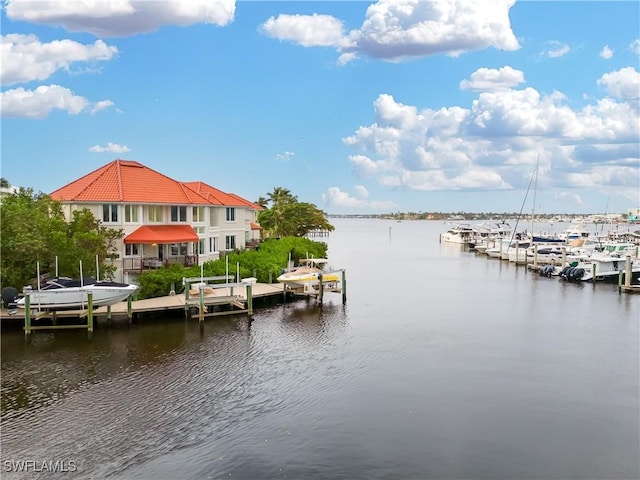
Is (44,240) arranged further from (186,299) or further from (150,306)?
(186,299)

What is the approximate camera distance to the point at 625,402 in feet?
68.6

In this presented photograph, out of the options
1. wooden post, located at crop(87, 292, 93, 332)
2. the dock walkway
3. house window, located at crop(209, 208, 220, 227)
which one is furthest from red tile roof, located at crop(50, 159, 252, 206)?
wooden post, located at crop(87, 292, 93, 332)

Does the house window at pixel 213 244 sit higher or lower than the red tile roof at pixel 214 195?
lower

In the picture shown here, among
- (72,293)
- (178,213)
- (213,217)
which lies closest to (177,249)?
(178,213)

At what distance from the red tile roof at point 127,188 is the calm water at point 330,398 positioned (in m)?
10.7

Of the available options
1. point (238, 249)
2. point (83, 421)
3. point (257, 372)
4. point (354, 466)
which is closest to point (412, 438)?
point (354, 466)

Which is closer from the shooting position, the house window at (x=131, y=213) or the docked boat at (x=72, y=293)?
the docked boat at (x=72, y=293)

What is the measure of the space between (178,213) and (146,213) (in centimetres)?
265

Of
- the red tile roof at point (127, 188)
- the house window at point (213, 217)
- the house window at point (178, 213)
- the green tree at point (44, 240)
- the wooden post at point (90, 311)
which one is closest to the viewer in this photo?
the wooden post at point (90, 311)

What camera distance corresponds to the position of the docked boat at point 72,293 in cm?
2955

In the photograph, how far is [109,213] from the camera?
37.9m

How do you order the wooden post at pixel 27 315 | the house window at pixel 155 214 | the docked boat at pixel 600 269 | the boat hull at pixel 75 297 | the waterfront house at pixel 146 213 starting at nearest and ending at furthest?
1. the wooden post at pixel 27 315
2. the boat hull at pixel 75 297
3. the waterfront house at pixel 146 213
4. the house window at pixel 155 214
5. the docked boat at pixel 600 269

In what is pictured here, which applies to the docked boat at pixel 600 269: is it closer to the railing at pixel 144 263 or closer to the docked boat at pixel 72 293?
the railing at pixel 144 263

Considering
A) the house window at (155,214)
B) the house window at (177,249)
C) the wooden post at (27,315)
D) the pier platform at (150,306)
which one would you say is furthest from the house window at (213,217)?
the wooden post at (27,315)
